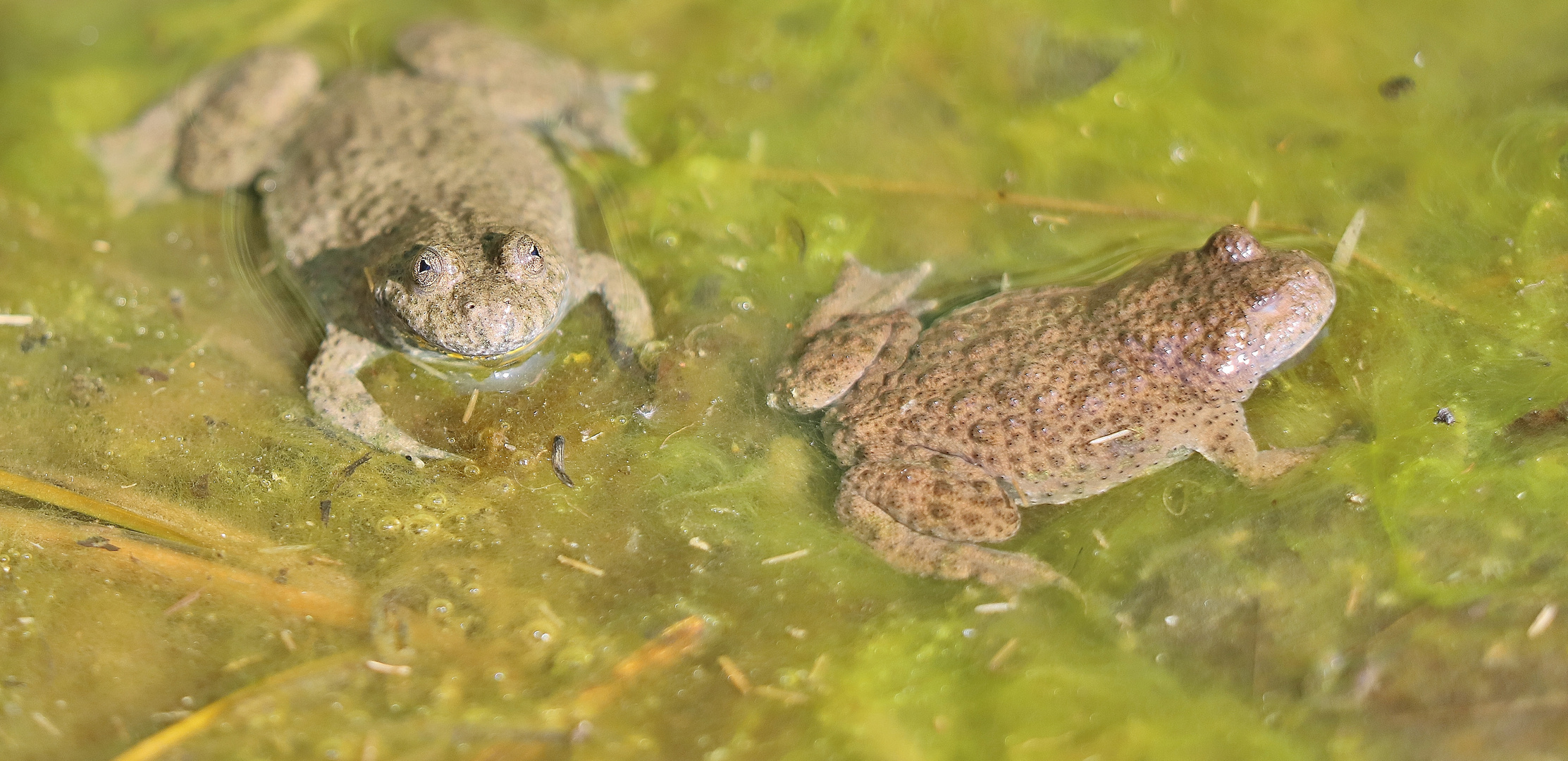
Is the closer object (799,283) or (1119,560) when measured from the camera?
(1119,560)

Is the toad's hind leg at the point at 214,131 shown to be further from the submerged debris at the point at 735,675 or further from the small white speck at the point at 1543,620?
the small white speck at the point at 1543,620

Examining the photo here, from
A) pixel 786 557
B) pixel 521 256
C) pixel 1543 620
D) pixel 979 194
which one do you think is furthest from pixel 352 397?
pixel 1543 620

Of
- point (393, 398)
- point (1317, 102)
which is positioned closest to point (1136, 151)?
point (1317, 102)

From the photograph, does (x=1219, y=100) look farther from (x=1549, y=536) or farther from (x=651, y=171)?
(x=651, y=171)

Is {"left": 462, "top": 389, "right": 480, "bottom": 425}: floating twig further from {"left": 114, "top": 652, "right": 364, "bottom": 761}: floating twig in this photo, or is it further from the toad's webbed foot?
the toad's webbed foot

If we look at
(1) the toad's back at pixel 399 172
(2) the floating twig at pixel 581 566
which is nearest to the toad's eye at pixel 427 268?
(1) the toad's back at pixel 399 172

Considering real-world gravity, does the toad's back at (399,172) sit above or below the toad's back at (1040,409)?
above

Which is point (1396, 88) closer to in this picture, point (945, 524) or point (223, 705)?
point (945, 524)

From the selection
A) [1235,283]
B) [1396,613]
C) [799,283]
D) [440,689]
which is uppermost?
[1235,283]
